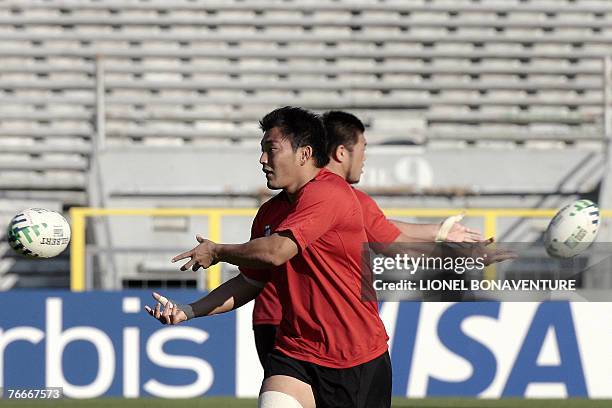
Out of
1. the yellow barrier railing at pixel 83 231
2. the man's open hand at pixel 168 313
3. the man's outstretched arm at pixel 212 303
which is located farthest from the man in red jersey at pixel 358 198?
the yellow barrier railing at pixel 83 231

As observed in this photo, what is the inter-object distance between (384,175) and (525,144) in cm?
221

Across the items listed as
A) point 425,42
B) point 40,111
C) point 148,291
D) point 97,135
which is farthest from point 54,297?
point 425,42

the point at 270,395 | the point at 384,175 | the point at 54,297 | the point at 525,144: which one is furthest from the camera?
the point at 525,144

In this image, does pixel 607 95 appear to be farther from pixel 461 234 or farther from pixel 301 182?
pixel 301 182

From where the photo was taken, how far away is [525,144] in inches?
577

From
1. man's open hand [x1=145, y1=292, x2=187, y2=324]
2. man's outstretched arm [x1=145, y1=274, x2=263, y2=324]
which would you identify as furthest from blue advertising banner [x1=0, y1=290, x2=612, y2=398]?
man's open hand [x1=145, y1=292, x2=187, y2=324]

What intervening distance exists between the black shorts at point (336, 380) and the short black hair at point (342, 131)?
195 centimetres

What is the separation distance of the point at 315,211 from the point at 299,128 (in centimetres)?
36

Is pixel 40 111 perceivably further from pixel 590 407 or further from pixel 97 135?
pixel 590 407

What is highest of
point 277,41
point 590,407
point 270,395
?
point 277,41

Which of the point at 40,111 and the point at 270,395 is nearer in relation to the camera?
the point at 270,395

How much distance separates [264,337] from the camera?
6430 millimetres

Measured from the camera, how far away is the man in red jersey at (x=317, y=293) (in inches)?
178

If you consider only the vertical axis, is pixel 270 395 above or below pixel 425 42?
below
